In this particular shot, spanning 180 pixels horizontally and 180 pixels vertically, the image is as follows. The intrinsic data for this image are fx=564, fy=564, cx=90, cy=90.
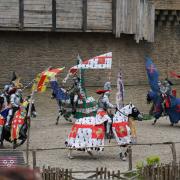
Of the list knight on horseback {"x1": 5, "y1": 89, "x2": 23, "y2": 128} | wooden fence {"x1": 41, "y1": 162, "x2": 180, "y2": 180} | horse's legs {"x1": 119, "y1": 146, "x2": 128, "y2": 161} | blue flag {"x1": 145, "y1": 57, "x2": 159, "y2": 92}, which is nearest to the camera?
wooden fence {"x1": 41, "y1": 162, "x2": 180, "y2": 180}

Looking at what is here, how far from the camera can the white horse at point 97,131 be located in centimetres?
1163

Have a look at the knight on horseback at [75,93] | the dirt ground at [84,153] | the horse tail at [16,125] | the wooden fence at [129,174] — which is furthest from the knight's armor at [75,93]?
the wooden fence at [129,174]

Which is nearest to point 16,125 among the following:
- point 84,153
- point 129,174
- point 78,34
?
point 84,153

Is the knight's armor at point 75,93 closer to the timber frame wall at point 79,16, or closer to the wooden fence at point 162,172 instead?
the timber frame wall at point 79,16

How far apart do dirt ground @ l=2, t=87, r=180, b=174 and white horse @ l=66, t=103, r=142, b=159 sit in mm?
352

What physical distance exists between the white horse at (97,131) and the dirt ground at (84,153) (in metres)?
0.35

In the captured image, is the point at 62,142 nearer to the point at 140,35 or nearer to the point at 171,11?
the point at 140,35

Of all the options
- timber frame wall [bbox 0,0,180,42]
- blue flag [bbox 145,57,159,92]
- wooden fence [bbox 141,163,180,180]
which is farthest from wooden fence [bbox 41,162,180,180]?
timber frame wall [bbox 0,0,180,42]

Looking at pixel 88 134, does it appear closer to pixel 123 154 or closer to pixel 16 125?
pixel 123 154

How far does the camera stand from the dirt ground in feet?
38.2

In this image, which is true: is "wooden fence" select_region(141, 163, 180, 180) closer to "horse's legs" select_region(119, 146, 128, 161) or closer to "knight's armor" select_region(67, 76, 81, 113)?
"horse's legs" select_region(119, 146, 128, 161)

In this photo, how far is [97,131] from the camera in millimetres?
11680

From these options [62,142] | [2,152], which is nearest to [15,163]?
[2,152]

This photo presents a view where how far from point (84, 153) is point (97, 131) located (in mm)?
1523
